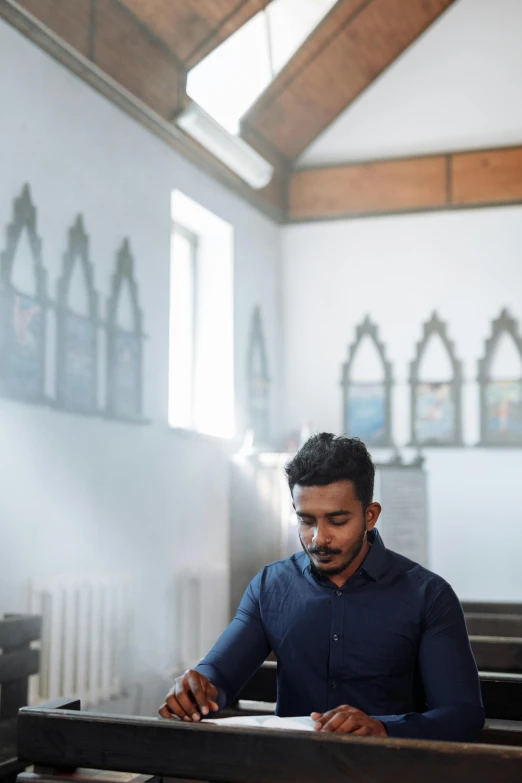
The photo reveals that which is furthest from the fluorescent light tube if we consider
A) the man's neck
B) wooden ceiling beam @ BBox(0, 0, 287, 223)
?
the man's neck

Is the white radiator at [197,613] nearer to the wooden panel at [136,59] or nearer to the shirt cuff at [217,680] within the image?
the wooden panel at [136,59]

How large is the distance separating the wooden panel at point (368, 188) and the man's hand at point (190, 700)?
5.82 m

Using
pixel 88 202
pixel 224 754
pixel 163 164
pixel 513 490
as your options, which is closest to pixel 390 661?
pixel 224 754

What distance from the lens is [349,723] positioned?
1.51 meters

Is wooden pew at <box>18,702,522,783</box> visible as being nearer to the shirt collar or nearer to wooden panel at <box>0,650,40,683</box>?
the shirt collar

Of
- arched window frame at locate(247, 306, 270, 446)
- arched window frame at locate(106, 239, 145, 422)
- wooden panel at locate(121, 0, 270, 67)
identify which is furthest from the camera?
arched window frame at locate(247, 306, 270, 446)

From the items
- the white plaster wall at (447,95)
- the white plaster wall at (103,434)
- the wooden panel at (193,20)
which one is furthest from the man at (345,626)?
the white plaster wall at (447,95)

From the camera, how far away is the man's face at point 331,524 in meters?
1.81

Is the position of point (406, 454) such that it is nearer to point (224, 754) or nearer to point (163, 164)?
point (163, 164)

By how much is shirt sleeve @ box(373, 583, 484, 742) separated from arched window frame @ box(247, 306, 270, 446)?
4.85 m

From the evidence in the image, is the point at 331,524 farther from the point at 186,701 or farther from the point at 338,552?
the point at 186,701

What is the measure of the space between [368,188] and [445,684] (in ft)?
19.6

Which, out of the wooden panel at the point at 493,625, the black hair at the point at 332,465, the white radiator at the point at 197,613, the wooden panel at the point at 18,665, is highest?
the black hair at the point at 332,465

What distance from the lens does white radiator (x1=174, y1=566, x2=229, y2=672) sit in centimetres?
533
